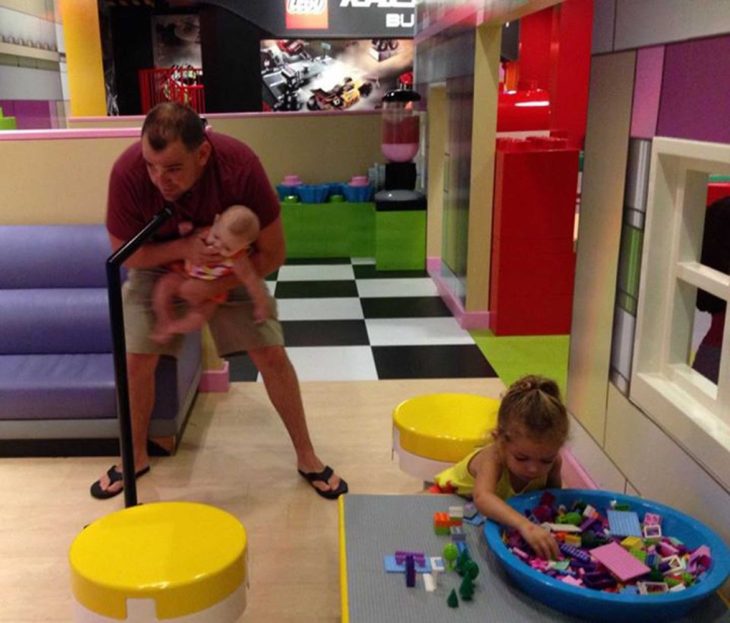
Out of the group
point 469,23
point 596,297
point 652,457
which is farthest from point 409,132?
point 652,457

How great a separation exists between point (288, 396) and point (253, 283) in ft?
2.16

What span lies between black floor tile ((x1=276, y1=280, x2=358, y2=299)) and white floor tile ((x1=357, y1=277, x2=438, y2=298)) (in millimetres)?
79

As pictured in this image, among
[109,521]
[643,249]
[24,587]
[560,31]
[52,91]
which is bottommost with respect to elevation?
[24,587]

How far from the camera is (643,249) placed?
2123 mm

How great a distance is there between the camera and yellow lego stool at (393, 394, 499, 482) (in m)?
2.33

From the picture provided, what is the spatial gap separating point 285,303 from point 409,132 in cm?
184

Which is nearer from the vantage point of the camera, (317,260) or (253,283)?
(253,283)

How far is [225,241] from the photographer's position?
82.2 inches

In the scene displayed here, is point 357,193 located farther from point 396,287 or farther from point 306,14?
point 306,14

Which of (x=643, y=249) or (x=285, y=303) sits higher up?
(x=643, y=249)

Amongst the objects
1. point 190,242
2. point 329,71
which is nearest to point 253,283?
point 190,242

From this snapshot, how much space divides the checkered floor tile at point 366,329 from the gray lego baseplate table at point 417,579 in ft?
5.93

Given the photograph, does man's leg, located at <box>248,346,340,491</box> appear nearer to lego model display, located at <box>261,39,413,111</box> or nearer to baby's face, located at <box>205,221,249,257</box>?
baby's face, located at <box>205,221,249,257</box>

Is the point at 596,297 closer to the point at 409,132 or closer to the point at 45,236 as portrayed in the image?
the point at 45,236
